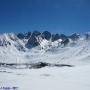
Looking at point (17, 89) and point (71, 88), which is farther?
point (71, 88)

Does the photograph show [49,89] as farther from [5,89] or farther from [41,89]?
[5,89]

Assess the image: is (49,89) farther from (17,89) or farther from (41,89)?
(17,89)

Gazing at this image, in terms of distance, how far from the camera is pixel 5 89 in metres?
21.8

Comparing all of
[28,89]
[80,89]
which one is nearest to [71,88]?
[80,89]

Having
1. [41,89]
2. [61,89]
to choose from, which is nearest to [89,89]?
[61,89]

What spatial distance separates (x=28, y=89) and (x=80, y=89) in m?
5.60

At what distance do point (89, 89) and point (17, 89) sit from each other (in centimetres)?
764

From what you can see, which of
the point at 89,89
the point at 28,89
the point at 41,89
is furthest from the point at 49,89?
the point at 89,89

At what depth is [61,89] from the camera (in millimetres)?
23297

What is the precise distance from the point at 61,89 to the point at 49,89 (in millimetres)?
1307

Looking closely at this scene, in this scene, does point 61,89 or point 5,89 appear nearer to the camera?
point 5,89

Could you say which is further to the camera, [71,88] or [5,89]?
[71,88]

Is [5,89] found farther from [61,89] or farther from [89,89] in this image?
[89,89]

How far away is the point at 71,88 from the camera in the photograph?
78.6ft
